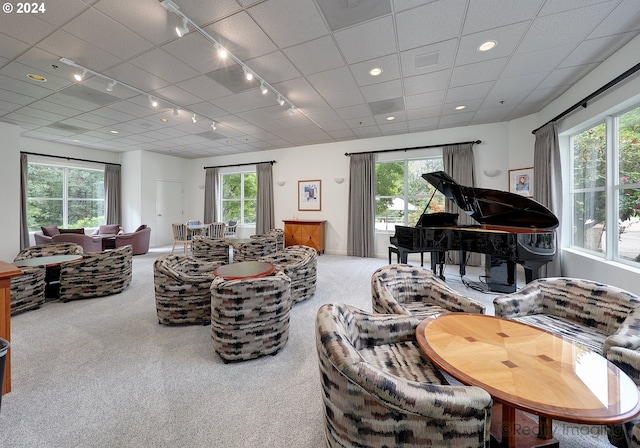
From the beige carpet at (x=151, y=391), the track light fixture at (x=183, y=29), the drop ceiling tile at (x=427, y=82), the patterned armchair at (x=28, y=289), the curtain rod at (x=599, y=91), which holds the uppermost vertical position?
the drop ceiling tile at (x=427, y=82)

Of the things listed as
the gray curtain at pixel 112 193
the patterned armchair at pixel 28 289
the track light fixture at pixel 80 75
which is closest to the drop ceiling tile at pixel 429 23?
the track light fixture at pixel 80 75

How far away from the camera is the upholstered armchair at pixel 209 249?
17.7 feet

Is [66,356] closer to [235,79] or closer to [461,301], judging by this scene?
[461,301]

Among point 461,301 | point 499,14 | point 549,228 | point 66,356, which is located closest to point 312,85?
point 499,14

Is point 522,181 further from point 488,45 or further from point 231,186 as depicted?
point 231,186

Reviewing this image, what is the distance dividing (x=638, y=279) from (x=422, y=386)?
3.59 m

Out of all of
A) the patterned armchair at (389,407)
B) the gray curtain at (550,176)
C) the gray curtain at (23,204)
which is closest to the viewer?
the patterned armchair at (389,407)

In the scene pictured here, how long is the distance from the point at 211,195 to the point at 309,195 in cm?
368

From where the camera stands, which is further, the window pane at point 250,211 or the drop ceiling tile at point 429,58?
the window pane at point 250,211

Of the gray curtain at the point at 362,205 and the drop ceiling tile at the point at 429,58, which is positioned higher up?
the drop ceiling tile at the point at 429,58

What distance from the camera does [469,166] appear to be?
559 cm

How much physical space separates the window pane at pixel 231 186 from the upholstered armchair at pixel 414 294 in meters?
7.55

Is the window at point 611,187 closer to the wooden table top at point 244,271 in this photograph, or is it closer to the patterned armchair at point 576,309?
the patterned armchair at point 576,309

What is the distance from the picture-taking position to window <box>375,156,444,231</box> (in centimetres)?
625
